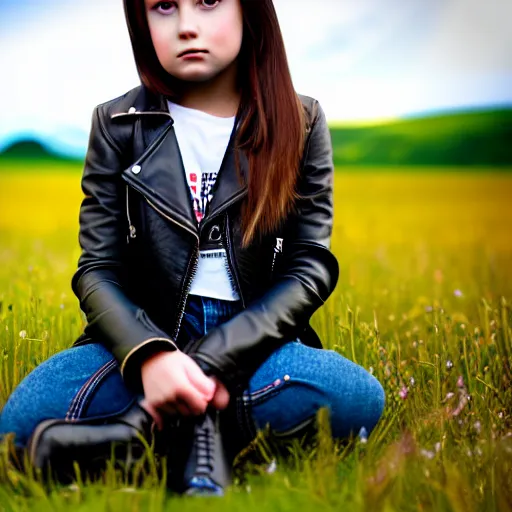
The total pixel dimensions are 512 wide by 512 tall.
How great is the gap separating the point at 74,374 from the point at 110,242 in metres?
0.37

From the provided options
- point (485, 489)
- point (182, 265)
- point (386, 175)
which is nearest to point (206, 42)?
point (182, 265)

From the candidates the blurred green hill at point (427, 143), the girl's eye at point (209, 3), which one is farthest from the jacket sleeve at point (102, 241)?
the blurred green hill at point (427, 143)

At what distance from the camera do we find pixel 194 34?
215cm

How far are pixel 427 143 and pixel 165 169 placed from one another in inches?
265

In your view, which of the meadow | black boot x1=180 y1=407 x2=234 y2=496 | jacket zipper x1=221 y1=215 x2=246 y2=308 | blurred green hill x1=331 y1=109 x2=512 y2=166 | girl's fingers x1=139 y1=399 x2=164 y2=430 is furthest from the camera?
blurred green hill x1=331 y1=109 x2=512 y2=166

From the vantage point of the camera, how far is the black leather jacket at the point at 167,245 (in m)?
2.12

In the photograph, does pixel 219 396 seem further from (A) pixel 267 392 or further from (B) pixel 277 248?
(B) pixel 277 248

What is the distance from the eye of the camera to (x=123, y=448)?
A: 6.48 feet

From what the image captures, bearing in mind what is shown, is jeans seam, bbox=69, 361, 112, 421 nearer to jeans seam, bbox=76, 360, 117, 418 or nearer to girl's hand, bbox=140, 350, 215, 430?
jeans seam, bbox=76, 360, 117, 418

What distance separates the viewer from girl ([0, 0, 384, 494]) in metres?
2.02

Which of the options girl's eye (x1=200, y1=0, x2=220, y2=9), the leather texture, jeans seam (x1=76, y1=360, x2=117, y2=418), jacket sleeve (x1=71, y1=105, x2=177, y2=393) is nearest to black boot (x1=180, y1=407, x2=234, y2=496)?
the leather texture

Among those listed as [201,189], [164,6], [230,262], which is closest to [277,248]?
[230,262]

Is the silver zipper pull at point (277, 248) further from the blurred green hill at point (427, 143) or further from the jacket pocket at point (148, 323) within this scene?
the blurred green hill at point (427, 143)

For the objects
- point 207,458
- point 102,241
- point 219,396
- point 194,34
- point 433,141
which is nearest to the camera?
point 207,458
